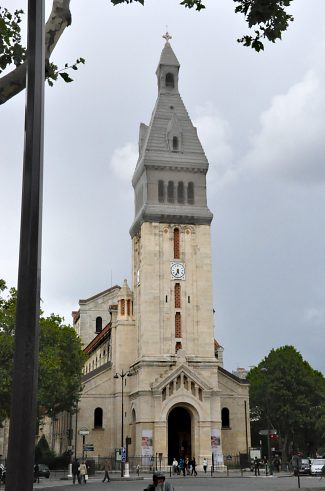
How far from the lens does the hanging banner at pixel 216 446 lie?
64000mm

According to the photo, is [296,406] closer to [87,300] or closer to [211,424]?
[211,424]

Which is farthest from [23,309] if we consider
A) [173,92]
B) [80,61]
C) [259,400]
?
[259,400]

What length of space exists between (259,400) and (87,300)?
29.5m

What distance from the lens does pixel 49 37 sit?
1089 cm

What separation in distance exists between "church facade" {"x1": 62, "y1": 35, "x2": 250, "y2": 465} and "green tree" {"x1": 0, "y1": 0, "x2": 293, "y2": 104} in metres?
53.7

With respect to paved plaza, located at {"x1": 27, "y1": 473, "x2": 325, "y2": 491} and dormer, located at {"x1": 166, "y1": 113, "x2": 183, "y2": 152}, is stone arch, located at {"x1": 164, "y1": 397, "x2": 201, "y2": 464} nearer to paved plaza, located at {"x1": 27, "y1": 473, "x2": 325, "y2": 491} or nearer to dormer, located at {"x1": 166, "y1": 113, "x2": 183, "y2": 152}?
paved plaza, located at {"x1": 27, "y1": 473, "x2": 325, "y2": 491}

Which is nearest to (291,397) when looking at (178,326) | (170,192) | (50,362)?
(178,326)

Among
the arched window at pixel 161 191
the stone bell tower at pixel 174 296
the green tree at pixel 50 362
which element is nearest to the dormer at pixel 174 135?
the stone bell tower at pixel 174 296

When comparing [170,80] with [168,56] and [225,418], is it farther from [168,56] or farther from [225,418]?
[225,418]

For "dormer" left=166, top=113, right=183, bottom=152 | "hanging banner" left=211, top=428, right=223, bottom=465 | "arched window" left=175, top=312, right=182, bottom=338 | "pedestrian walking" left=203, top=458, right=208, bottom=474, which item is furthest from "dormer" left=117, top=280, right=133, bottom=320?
"pedestrian walking" left=203, top=458, right=208, bottom=474

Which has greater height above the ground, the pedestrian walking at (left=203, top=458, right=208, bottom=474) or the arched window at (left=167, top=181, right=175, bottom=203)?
the arched window at (left=167, top=181, right=175, bottom=203)

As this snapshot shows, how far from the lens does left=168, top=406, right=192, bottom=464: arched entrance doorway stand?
6784 cm

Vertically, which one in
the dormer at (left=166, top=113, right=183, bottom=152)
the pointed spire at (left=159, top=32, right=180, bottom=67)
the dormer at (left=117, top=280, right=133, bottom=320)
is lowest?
the dormer at (left=117, top=280, right=133, bottom=320)

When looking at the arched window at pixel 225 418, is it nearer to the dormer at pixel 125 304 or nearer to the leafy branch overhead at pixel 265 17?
the dormer at pixel 125 304
